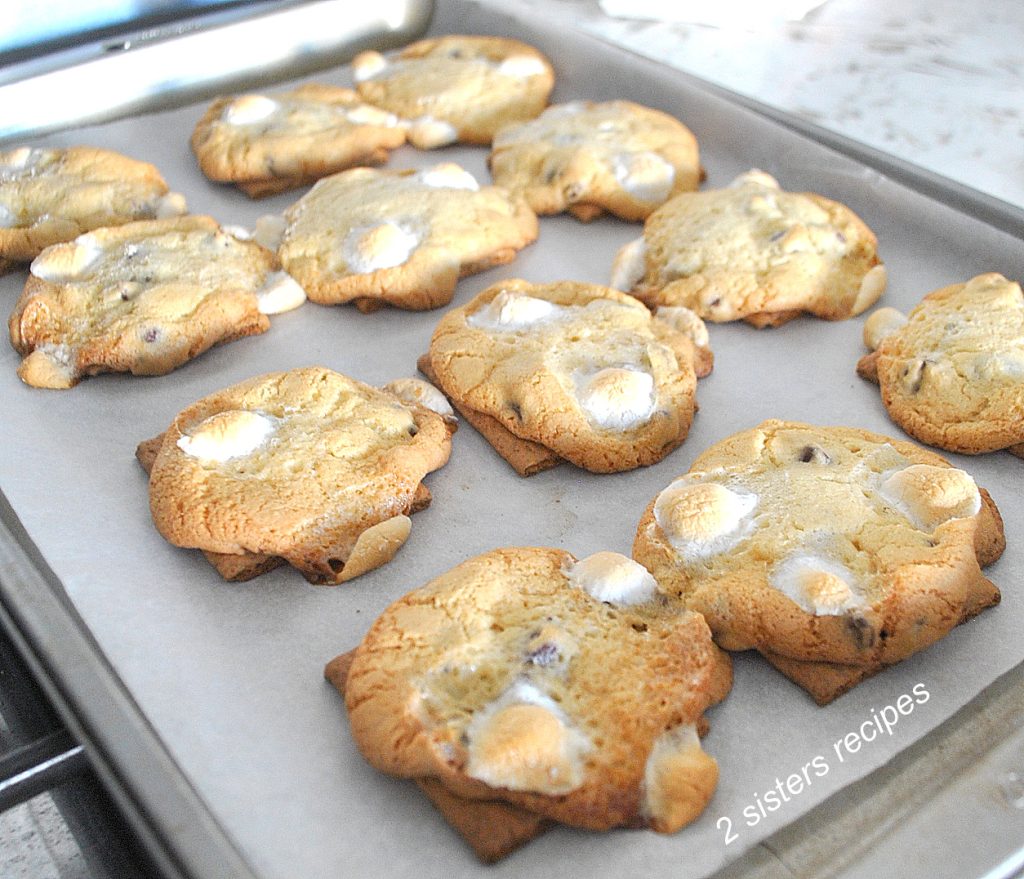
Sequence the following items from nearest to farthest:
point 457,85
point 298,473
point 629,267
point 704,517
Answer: point 704,517 < point 298,473 < point 629,267 < point 457,85

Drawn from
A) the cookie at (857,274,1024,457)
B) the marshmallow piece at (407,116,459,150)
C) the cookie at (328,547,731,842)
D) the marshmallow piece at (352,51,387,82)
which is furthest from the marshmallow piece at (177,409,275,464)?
the marshmallow piece at (352,51,387,82)

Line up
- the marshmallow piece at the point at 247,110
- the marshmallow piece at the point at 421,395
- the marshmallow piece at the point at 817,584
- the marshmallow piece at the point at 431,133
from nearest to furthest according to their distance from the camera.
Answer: the marshmallow piece at the point at 817,584 → the marshmallow piece at the point at 421,395 → the marshmallow piece at the point at 247,110 → the marshmallow piece at the point at 431,133

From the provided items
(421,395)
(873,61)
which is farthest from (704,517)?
(873,61)

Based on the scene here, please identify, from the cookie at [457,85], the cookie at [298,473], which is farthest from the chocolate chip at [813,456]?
the cookie at [457,85]

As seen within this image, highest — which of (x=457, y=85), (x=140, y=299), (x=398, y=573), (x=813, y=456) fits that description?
(x=457, y=85)

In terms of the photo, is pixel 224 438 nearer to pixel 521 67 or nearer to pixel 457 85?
pixel 457 85

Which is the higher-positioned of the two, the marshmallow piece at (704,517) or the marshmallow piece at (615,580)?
the marshmallow piece at (704,517)

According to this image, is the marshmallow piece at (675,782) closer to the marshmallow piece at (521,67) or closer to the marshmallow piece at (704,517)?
the marshmallow piece at (704,517)

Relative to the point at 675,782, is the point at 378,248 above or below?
above
